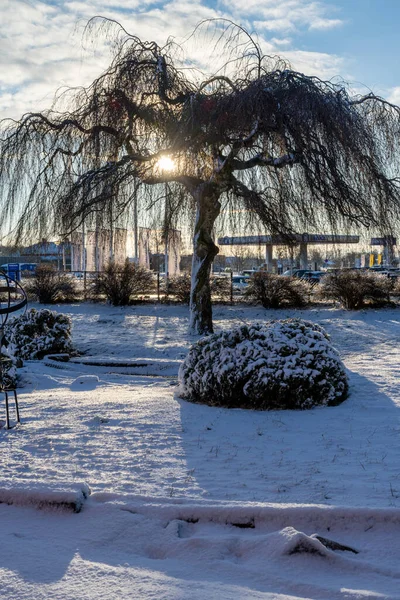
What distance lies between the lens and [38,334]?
11.7 meters

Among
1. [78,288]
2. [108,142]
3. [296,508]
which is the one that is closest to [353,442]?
[296,508]

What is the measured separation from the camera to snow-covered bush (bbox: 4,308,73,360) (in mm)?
11477

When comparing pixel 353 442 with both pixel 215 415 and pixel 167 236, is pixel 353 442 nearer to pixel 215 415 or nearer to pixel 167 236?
pixel 215 415

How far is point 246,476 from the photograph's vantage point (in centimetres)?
435

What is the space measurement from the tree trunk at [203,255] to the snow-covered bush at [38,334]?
338 centimetres

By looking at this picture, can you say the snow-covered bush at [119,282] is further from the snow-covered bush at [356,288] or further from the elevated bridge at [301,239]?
the elevated bridge at [301,239]

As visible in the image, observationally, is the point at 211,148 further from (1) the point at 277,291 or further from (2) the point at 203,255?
(1) the point at 277,291

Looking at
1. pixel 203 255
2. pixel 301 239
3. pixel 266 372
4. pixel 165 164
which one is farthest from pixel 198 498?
pixel 203 255

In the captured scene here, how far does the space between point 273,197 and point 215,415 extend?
616 centimetres

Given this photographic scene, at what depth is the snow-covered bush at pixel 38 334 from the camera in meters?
11.5

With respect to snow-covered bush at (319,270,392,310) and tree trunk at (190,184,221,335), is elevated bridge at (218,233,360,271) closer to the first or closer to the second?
tree trunk at (190,184,221,335)

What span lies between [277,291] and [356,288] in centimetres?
265

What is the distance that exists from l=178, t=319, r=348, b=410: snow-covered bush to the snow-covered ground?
204mm

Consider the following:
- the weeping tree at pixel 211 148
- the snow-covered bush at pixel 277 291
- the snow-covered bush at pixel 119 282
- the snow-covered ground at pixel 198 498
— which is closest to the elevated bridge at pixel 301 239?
the weeping tree at pixel 211 148
